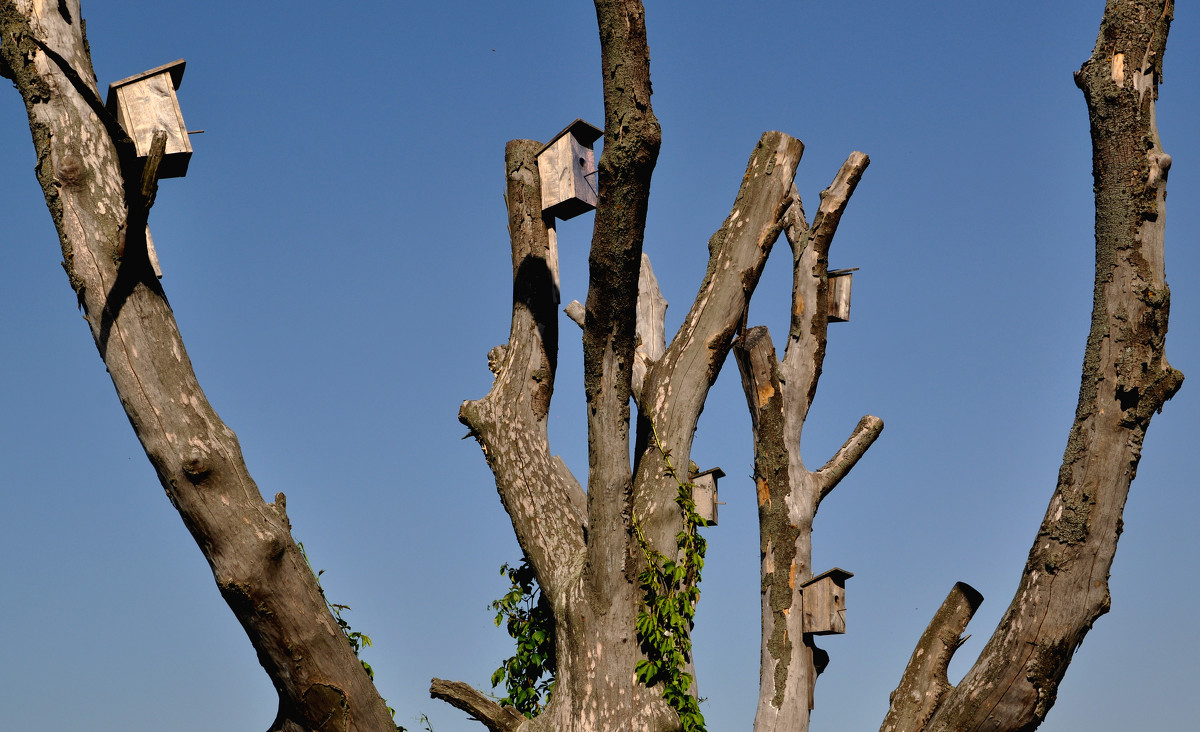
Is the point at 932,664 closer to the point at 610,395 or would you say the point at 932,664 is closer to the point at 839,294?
the point at 610,395

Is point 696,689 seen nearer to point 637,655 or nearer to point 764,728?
point 637,655

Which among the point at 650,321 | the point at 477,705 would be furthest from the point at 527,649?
the point at 650,321

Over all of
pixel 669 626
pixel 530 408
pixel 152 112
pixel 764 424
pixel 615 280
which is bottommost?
pixel 669 626

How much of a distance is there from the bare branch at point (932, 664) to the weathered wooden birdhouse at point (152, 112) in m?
4.29

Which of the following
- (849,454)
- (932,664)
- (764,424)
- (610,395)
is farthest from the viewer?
(849,454)

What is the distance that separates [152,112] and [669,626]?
3.67 metres

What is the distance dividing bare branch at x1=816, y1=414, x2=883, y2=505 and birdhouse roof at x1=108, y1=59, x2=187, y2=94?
491 cm

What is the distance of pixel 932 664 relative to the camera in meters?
4.96

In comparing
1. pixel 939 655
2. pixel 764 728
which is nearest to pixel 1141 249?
pixel 939 655

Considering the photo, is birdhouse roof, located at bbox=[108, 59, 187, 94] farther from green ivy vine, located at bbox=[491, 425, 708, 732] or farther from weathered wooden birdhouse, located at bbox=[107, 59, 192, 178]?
green ivy vine, located at bbox=[491, 425, 708, 732]

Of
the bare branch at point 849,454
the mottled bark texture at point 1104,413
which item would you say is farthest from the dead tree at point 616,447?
the bare branch at point 849,454

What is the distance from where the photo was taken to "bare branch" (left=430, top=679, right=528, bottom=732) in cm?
552

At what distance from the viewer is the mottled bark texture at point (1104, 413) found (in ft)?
13.8

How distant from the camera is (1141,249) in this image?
4.32 metres
